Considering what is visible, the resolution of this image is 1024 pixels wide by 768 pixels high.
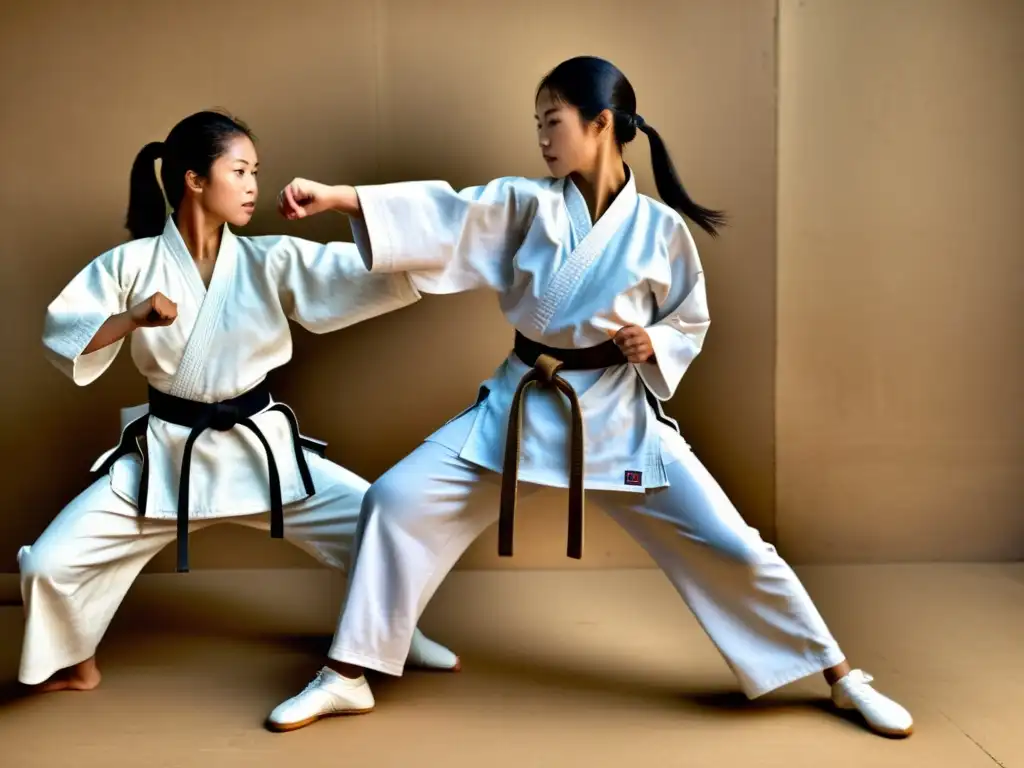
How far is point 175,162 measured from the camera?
250cm

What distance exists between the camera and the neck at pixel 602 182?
2342 mm

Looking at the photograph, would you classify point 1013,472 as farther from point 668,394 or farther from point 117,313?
point 117,313

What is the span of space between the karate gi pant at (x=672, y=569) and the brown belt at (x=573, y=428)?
3.1 inches

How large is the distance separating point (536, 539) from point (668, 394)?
3.49ft

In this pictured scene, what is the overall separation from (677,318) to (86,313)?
4.41ft

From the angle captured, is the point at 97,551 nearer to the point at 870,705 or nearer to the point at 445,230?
the point at 445,230

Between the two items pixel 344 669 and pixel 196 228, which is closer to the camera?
pixel 344 669

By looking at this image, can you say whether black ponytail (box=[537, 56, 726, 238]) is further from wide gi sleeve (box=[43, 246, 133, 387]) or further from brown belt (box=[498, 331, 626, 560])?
wide gi sleeve (box=[43, 246, 133, 387])

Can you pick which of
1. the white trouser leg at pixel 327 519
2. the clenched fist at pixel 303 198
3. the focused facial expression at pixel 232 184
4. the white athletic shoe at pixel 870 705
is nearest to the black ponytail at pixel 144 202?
the focused facial expression at pixel 232 184

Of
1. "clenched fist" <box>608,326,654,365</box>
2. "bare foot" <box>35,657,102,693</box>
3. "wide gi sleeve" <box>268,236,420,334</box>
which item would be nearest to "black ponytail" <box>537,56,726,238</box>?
"clenched fist" <box>608,326,654,365</box>

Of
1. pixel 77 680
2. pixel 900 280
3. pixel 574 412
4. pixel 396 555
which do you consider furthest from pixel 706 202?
pixel 77 680

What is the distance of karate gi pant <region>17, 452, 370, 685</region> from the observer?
2.28 m

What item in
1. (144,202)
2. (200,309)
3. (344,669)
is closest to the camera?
(344,669)

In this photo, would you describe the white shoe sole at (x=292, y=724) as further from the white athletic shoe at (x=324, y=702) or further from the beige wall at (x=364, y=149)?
the beige wall at (x=364, y=149)
